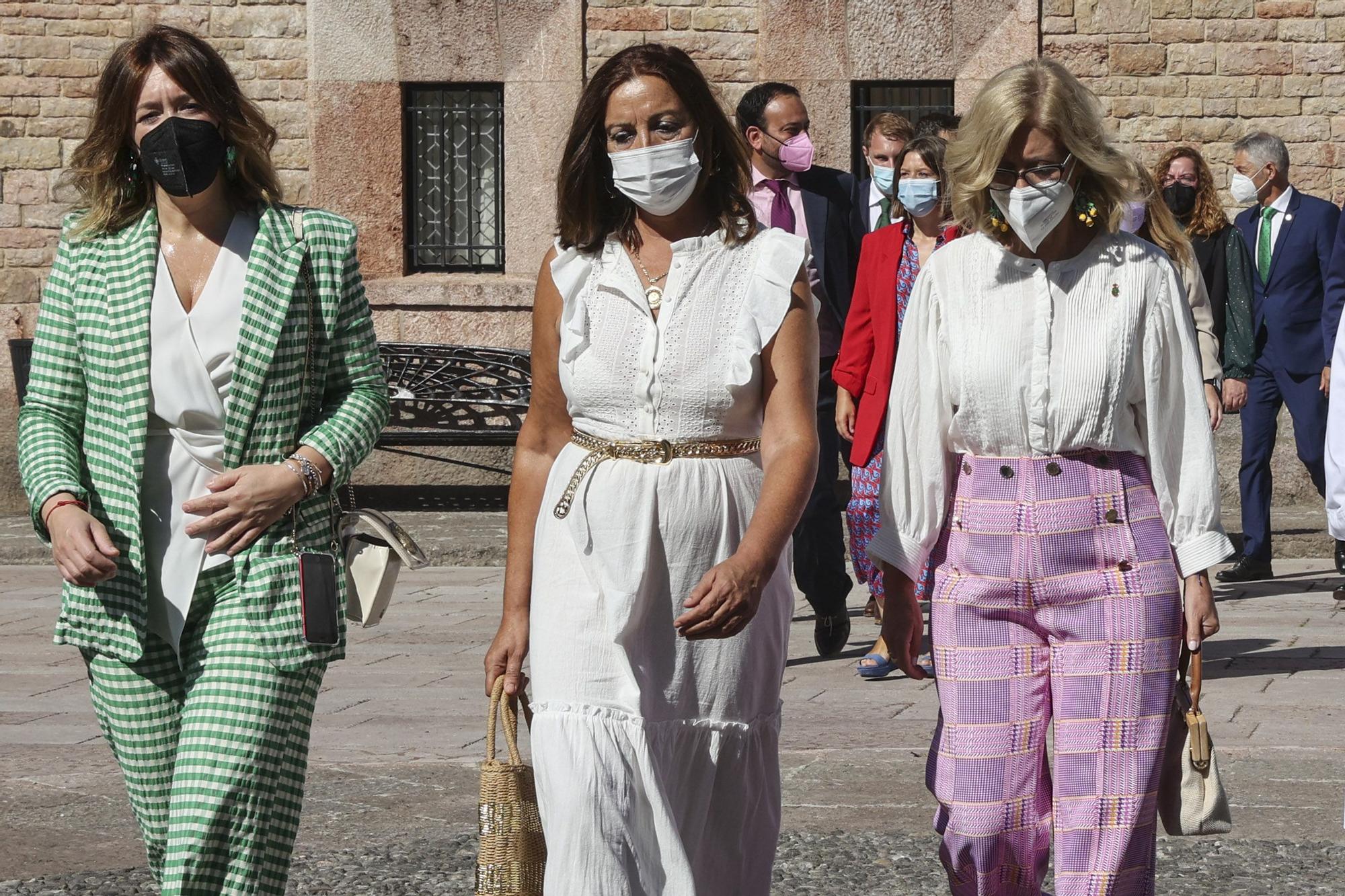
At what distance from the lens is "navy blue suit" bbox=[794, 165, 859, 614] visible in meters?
7.91

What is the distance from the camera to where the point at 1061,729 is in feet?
12.6

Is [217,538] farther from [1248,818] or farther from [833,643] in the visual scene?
[833,643]

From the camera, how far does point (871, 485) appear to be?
23.6ft

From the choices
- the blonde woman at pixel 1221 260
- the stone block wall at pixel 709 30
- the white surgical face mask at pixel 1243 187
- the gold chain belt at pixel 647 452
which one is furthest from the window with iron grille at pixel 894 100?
the gold chain belt at pixel 647 452

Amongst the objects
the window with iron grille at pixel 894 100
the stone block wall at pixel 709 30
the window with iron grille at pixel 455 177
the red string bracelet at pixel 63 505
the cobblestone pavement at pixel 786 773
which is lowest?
the cobblestone pavement at pixel 786 773

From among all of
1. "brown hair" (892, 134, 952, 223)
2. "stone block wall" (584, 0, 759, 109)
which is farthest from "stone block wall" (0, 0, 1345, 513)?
"brown hair" (892, 134, 952, 223)

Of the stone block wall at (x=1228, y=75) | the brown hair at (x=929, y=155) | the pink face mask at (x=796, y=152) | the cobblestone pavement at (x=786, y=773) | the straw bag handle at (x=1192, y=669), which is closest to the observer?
the straw bag handle at (x=1192, y=669)

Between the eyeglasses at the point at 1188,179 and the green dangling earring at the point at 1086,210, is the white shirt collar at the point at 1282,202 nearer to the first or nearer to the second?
the eyeglasses at the point at 1188,179

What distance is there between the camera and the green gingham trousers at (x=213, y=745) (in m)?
3.53

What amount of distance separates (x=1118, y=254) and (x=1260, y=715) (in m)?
3.51

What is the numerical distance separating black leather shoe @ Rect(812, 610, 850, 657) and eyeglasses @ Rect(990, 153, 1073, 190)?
4.51 metres

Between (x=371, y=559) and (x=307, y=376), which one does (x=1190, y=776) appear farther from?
(x=307, y=376)

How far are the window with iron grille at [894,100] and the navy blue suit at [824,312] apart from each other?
289 inches

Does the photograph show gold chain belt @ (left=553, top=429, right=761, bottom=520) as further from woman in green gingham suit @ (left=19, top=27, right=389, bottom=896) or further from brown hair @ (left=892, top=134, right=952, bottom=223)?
brown hair @ (left=892, top=134, right=952, bottom=223)
